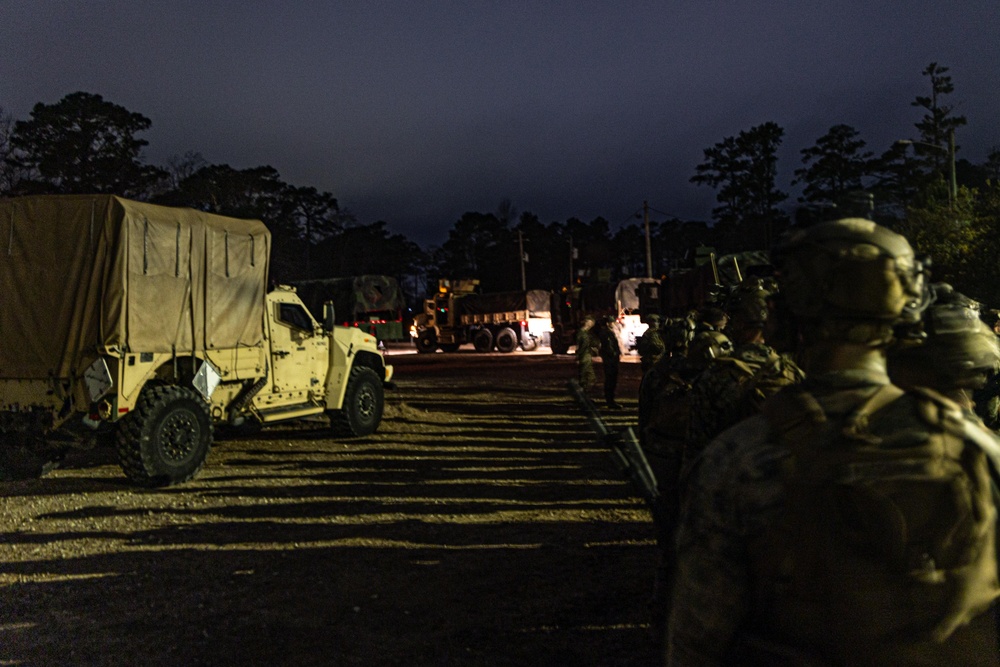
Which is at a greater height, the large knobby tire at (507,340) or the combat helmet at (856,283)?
the combat helmet at (856,283)

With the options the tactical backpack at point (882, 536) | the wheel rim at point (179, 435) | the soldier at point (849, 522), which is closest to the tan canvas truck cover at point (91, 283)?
the wheel rim at point (179, 435)

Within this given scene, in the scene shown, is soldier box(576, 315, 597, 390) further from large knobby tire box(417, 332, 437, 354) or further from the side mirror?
large knobby tire box(417, 332, 437, 354)

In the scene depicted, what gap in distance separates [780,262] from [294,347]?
9.13 metres

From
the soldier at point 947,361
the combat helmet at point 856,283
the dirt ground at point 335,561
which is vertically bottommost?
the dirt ground at point 335,561

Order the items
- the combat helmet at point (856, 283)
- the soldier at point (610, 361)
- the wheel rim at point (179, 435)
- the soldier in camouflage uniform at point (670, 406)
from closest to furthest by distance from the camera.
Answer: the combat helmet at point (856, 283), the soldier in camouflage uniform at point (670, 406), the wheel rim at point (179, 435), the soldier at point (610, 361)

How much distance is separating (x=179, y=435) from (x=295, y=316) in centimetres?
274

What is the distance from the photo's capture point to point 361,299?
32438 mm

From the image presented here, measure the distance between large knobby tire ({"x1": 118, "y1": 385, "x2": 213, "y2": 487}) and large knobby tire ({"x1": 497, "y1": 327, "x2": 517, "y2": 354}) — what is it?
2373 cm

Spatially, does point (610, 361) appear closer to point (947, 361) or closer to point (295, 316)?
point (295, 316)

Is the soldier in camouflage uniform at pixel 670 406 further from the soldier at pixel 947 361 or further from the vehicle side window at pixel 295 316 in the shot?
the vehicle side window at pixel 295 316

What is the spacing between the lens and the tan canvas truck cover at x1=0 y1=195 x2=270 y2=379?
25.5ft

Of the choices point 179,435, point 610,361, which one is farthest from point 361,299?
point 179,435

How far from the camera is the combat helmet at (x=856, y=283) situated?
158 centimetres

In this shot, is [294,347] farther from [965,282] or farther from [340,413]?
[965,282]
